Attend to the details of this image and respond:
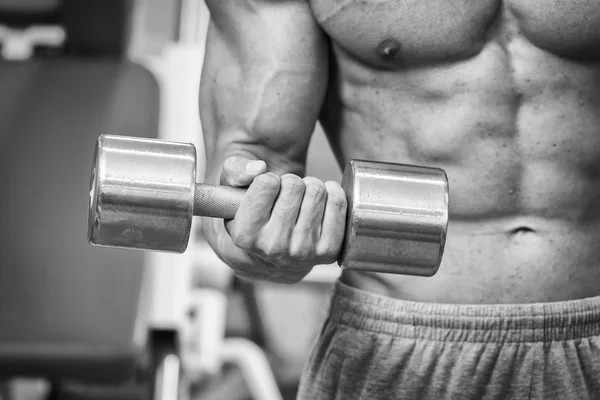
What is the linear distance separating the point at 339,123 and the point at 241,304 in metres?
2.65

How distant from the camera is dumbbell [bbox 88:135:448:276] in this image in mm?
735

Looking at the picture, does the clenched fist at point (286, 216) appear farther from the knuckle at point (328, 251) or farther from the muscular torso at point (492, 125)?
the muscular torso at point (492, 125)

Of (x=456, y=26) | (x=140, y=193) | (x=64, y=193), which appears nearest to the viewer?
(x=140, y=193)

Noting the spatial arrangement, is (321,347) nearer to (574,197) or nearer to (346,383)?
(346,383)

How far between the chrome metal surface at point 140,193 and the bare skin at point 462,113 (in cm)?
19

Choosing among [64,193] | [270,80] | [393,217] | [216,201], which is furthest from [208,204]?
[64,193]

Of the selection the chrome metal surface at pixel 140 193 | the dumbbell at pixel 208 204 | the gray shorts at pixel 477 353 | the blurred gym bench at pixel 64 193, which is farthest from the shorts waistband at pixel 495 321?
the blurred gym bench at pixel 64 193

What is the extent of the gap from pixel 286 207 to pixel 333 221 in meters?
0.04

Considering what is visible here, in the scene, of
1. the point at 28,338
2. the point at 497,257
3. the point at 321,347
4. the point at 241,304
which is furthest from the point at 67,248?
the point at 241,304

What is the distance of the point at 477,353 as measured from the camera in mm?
956

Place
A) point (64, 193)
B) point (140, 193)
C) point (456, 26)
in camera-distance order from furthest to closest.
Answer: point (64, 193) → point (456, 26) → point (140, 193)

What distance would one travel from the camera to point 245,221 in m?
0.76

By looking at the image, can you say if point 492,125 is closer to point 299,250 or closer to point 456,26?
point 456,26

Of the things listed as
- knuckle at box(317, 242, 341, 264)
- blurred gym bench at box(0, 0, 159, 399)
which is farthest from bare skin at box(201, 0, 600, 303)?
blurred gym bench at box(0, 0, 159, 399)
